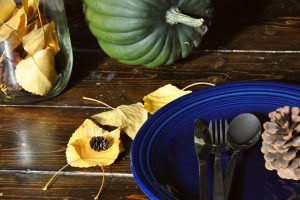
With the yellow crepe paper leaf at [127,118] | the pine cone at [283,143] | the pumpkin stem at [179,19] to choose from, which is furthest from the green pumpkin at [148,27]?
the pine cone at [283,143]

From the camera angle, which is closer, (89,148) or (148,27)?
(89,148)

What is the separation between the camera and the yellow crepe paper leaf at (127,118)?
86cm

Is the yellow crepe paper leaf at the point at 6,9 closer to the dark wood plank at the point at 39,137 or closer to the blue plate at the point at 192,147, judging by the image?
the dark wood plank at the point at 39,137

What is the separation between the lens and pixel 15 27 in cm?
87

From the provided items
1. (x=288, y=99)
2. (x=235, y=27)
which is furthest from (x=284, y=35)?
(x=288, y=99)

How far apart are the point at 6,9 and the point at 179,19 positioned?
0.79 ft

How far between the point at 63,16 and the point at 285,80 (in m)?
0.33

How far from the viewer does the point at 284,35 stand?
41.9 inches

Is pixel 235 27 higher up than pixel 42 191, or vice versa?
pixel 235 27

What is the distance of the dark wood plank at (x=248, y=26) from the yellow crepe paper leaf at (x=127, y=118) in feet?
0.69

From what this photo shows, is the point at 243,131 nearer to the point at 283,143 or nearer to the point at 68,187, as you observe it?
the point at 283,143

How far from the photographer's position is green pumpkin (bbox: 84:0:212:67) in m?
0.93

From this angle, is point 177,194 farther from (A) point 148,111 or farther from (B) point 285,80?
(B) point 285,80

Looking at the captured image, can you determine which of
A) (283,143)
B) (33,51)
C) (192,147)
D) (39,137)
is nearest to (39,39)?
(33,51)
